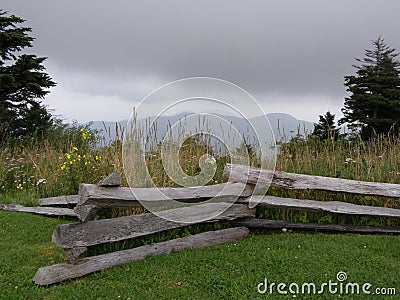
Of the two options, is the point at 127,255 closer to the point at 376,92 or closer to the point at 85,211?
the point at 85,211

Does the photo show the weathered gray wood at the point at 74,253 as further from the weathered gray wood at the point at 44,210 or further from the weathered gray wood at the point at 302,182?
the weathered gray wood at the point at 44,210

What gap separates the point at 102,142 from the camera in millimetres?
6766

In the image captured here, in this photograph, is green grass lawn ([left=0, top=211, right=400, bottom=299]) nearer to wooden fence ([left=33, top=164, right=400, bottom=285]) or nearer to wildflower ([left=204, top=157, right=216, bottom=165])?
wooden fence ([left=33, top=164, right=400, bottom=285])

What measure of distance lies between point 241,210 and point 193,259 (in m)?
1.00

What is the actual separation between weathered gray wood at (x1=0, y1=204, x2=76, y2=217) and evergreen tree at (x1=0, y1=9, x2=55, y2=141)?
20.7 feet

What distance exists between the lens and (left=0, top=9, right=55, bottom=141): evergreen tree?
11633 mm

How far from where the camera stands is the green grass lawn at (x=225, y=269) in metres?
3.06

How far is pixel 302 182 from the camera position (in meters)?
4.38

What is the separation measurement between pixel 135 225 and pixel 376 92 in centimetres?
1580

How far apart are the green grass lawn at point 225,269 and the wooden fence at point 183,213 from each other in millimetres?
141

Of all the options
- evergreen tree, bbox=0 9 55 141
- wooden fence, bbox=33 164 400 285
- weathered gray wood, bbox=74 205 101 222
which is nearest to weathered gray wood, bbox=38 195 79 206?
wooden fence, bbox=33 164 400 285

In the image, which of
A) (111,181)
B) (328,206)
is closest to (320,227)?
(328,206)

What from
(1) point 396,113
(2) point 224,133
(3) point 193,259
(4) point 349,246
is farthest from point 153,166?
(1) point 396,113

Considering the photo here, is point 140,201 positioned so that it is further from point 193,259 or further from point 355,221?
point 355,221
